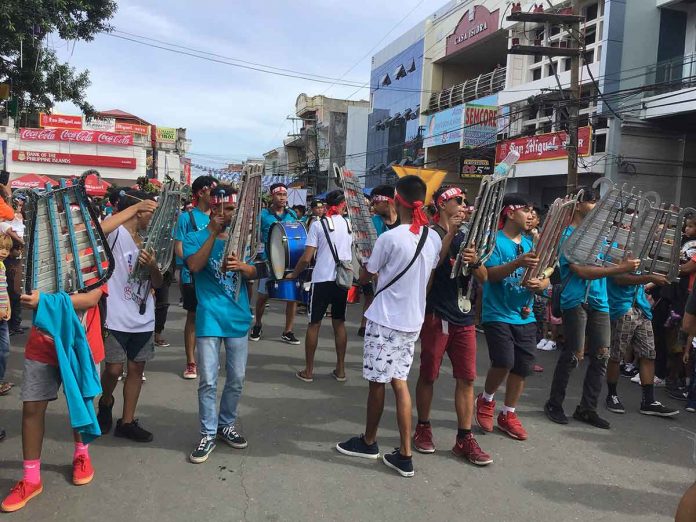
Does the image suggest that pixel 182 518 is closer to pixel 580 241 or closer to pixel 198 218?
pixel 198 218

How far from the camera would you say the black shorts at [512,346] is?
168 inches

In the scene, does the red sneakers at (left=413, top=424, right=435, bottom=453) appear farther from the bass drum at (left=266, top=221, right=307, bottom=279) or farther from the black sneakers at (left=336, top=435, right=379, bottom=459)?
the bass drum at (left=266, top=221, right=307, bottom=279)

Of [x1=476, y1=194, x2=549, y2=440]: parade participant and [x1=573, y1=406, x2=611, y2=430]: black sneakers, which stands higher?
[x1=476, y1=194, x2=549, y2=440]: parade participant

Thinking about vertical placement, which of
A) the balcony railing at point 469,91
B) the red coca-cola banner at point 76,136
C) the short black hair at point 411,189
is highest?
the balcony railing at point 469,91

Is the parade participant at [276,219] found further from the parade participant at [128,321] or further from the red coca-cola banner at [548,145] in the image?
the red coca-cola banner at [548,145]

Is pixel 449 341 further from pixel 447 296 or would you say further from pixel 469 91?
pixel 469 91

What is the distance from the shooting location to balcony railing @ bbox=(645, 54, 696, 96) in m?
14.6

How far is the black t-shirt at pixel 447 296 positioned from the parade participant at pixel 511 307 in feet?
1.12

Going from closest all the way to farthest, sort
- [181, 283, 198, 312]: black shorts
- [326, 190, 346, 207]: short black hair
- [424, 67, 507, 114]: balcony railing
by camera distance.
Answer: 1. [181, 283, 198, 312]: black shorts
2. [326, 190, 346, 207]: short black hair
3. [424, 67, 507, 114]: balcony railing

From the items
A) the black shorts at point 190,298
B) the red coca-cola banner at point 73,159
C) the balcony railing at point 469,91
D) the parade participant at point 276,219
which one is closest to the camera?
the black shorts at point 190,298

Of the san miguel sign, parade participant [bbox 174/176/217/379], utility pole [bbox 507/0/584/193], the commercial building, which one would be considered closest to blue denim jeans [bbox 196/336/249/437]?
parade participant [bbox 174/176/217/379]

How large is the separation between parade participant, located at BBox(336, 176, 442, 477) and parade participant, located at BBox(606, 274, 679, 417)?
95.6 inches

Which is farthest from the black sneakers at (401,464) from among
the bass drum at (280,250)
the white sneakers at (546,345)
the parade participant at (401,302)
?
the white sneakers at (546,345)

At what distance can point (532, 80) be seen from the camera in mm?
19188
